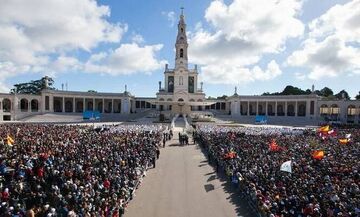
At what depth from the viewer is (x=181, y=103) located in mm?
70938

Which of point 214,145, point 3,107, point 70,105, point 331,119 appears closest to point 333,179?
point 214,145

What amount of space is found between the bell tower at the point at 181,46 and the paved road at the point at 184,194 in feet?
214

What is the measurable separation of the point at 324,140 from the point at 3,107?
213 feet

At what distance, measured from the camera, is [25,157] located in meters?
17.8

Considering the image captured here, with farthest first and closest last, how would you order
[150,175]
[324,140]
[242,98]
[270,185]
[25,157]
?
1. [242,98]
2. [324,140]
3. [150,175]
4. [25,157]
5. [270,185]

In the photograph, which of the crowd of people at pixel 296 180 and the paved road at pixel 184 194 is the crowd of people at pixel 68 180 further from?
the crowd of people at pixel 296 180

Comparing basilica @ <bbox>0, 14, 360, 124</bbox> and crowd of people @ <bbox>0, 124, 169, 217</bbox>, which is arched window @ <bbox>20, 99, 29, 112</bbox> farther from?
crowd of people @ <bbox>0, 124, 169, 217</bbox>

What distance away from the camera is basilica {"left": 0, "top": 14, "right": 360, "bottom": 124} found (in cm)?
7219

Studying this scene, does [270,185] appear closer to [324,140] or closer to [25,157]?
[25,157]

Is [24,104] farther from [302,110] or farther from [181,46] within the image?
[302,110]

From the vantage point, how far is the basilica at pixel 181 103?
7219 centimetres

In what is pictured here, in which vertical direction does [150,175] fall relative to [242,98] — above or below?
below

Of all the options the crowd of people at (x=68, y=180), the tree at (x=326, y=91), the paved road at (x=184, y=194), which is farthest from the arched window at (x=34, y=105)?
the tree at (x=326, y=91)

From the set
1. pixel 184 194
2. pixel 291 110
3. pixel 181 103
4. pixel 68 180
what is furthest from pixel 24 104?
pixel 184 194
